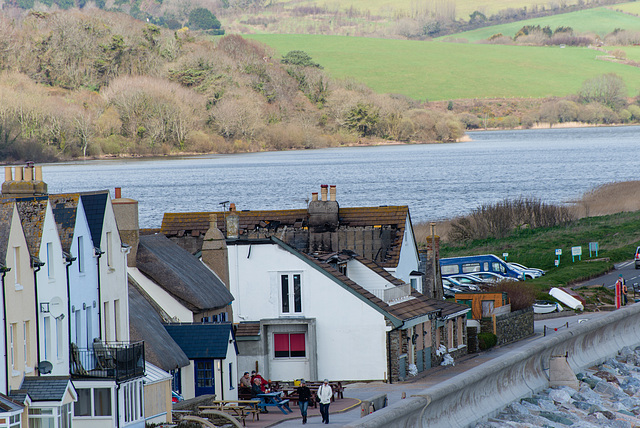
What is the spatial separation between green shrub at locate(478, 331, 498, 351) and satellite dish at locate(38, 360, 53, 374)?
21.0 metres

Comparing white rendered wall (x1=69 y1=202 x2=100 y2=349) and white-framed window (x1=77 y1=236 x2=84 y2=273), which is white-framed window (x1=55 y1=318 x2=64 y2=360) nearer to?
white rendered wall (x1=69 y1=202 x2=100 y2=349)

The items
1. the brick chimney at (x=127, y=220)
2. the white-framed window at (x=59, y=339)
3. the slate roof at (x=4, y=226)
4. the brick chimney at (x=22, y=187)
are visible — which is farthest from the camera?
the brick chimney at (x=127, y=220)

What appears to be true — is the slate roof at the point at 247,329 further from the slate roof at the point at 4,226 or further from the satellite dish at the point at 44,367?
the slate roof at the point at 4,226

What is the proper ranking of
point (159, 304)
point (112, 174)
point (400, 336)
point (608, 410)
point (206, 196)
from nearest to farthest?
1. point (608, 410)
2. point (159, 304)
3. point (400, 336)
4. point (206, 196)
5. point (112, 174)

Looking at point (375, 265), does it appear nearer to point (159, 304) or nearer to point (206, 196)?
point (159, 304)

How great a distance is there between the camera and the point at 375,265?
34.3 meters

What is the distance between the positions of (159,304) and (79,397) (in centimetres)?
826

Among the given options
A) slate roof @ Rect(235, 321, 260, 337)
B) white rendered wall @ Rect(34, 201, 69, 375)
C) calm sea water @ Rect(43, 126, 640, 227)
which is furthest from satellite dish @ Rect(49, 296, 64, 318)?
calm sea water @ Rect(43, 126, 640, 227)

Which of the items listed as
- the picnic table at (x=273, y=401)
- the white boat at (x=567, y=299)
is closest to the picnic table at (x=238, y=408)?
the picnic table at (x=273, y=401)

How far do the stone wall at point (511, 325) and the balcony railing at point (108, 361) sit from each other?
1969cm

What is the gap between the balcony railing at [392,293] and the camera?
104ft

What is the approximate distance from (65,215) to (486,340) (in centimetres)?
2038

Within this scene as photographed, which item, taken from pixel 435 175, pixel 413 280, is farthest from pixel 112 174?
pixel 413 280

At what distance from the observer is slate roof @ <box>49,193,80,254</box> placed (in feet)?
68.4
